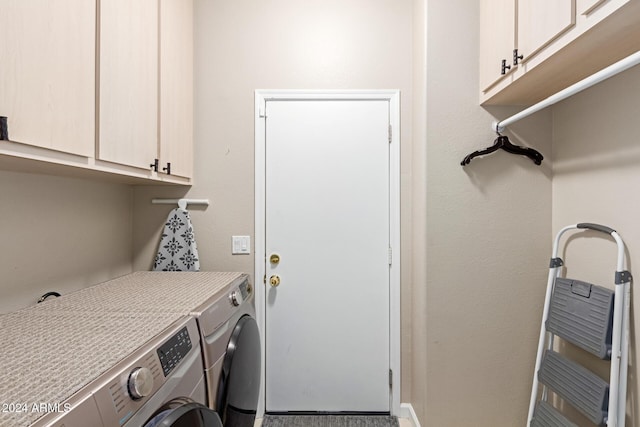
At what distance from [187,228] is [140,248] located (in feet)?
1.15

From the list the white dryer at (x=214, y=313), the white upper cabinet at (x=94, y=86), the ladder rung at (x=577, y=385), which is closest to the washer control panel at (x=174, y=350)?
the white dryer at (x=214, y=313)

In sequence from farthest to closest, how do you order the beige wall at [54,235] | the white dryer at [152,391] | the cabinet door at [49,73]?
the beige wall at [54,235] → the cabinet door at [49,73] → the white dryer at [152,391]

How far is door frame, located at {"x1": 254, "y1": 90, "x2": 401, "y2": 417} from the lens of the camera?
207cm

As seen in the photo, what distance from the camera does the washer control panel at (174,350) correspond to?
893mm

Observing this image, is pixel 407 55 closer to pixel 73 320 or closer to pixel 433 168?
Answer: pixel 433 168

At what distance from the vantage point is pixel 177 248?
2021 mm

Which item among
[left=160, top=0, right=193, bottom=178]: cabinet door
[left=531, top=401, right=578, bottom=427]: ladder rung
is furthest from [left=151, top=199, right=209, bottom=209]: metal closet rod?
[left=531, top=401, right=578, bottom=427]: ladder rung

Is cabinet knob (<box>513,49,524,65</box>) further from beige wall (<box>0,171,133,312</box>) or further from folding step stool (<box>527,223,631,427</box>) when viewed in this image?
beige wall (<box>0,171,133,312</box>)

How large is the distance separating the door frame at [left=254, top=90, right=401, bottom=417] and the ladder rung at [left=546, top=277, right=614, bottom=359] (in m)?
0.79

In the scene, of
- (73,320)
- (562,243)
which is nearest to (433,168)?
(562,243)

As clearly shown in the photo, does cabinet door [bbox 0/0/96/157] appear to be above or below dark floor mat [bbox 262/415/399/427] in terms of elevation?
above

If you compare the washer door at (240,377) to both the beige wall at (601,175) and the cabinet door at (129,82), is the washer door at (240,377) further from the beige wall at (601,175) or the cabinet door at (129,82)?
the beige wall at (601,175)

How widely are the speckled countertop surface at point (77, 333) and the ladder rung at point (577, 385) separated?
1.48m

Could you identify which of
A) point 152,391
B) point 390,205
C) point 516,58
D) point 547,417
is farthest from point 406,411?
point 516,58
